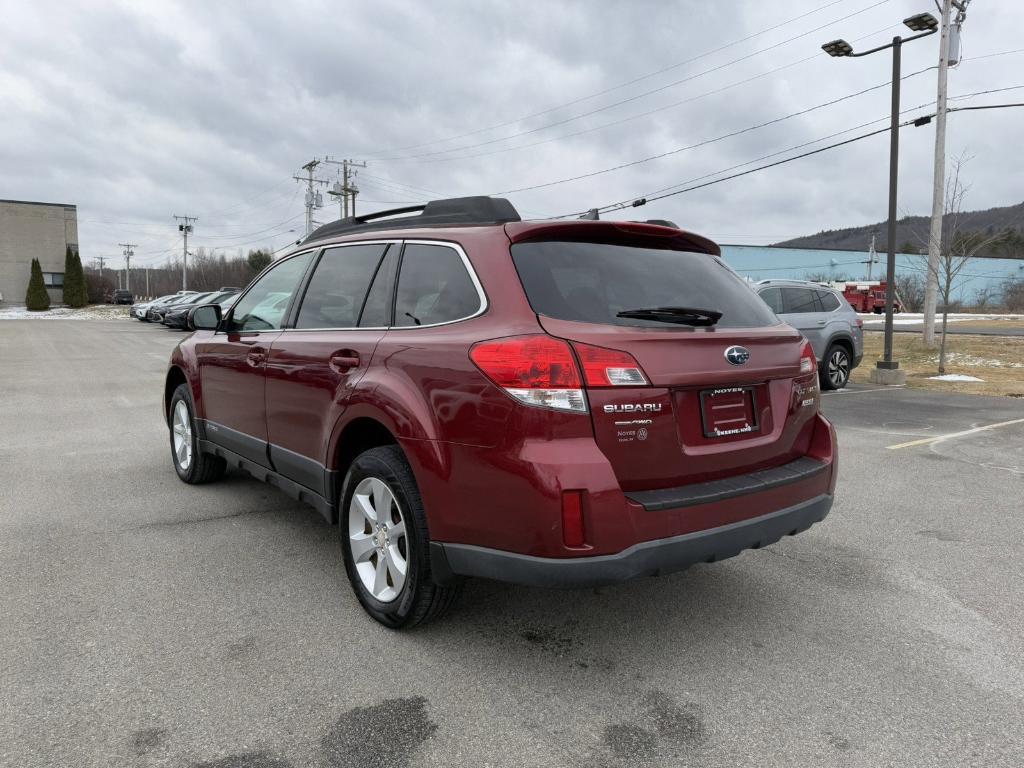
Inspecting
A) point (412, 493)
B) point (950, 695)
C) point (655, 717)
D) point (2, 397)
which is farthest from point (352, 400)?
point (2, 397)

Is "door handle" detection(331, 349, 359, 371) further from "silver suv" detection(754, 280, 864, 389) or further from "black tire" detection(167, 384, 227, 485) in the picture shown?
"silver suv" detection(754, 280, 864, 389)

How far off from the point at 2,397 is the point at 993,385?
655 inches

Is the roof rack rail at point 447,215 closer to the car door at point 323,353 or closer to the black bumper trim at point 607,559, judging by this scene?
the car door at point 323,353

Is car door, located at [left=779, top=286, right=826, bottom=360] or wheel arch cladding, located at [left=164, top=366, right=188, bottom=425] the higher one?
car door, located at [left=779, top=286, right=826, bottom=360]

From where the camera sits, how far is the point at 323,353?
3.52 meters

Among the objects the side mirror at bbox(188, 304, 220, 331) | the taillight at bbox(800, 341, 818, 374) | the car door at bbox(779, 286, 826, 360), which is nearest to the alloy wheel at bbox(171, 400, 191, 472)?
the side mirror at bbox(188, 304, 220, 331)

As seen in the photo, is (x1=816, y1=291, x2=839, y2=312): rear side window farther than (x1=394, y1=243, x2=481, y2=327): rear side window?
Yes

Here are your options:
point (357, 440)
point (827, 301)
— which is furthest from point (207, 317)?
point (827, 301)

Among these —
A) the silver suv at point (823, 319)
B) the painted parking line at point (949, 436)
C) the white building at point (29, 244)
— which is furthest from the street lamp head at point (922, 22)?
the white building at point (29, 244)

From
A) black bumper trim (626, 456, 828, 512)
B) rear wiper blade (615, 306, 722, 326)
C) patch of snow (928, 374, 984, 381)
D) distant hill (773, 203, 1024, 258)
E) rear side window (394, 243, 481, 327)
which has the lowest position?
patch of snow (928, 374, 984, 381)

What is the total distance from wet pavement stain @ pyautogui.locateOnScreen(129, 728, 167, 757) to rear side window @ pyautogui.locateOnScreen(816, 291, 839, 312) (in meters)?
11.8

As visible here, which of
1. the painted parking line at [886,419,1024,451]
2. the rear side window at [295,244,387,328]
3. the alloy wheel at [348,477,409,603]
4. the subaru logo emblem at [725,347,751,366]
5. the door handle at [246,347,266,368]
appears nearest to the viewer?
the subaru logo emblem at [725,347,751,366]

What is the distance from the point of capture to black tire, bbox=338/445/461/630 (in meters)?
2.84

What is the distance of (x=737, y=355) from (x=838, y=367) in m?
10.5
